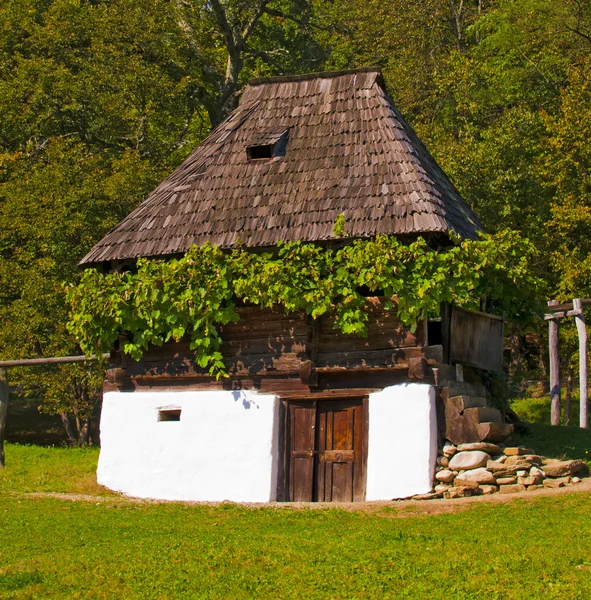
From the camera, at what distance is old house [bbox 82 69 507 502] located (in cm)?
1578

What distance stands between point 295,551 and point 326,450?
523 cm

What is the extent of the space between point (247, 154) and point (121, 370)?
4.33 metres

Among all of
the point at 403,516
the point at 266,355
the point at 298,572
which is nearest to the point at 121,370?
the point at 266,355

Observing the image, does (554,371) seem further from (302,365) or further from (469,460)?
(302,365)

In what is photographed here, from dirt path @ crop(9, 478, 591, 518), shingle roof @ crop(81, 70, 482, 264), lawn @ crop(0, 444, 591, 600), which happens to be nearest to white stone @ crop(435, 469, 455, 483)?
dirt path @ crop(9, 478, 591, 518)

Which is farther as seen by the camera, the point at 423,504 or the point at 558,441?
the point at 558,441

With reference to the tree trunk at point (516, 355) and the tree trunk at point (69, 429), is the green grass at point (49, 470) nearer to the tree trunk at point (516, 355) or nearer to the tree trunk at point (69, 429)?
the tree trunk at point (69, 429)

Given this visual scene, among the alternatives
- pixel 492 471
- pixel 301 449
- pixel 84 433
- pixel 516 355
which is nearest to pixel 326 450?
pixel 301 449

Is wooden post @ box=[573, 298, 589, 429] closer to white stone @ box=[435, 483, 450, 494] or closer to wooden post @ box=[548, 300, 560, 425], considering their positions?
wooden post @ box=[548, 300, 560, 425]

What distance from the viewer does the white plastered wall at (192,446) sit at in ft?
53.9

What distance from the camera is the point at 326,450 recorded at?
53.7ft

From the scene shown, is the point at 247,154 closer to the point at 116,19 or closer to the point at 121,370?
the point at 121,370

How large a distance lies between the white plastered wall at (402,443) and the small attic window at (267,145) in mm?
4908

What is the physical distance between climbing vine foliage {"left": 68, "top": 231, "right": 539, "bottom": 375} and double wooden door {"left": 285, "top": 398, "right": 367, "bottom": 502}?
1.39 m
